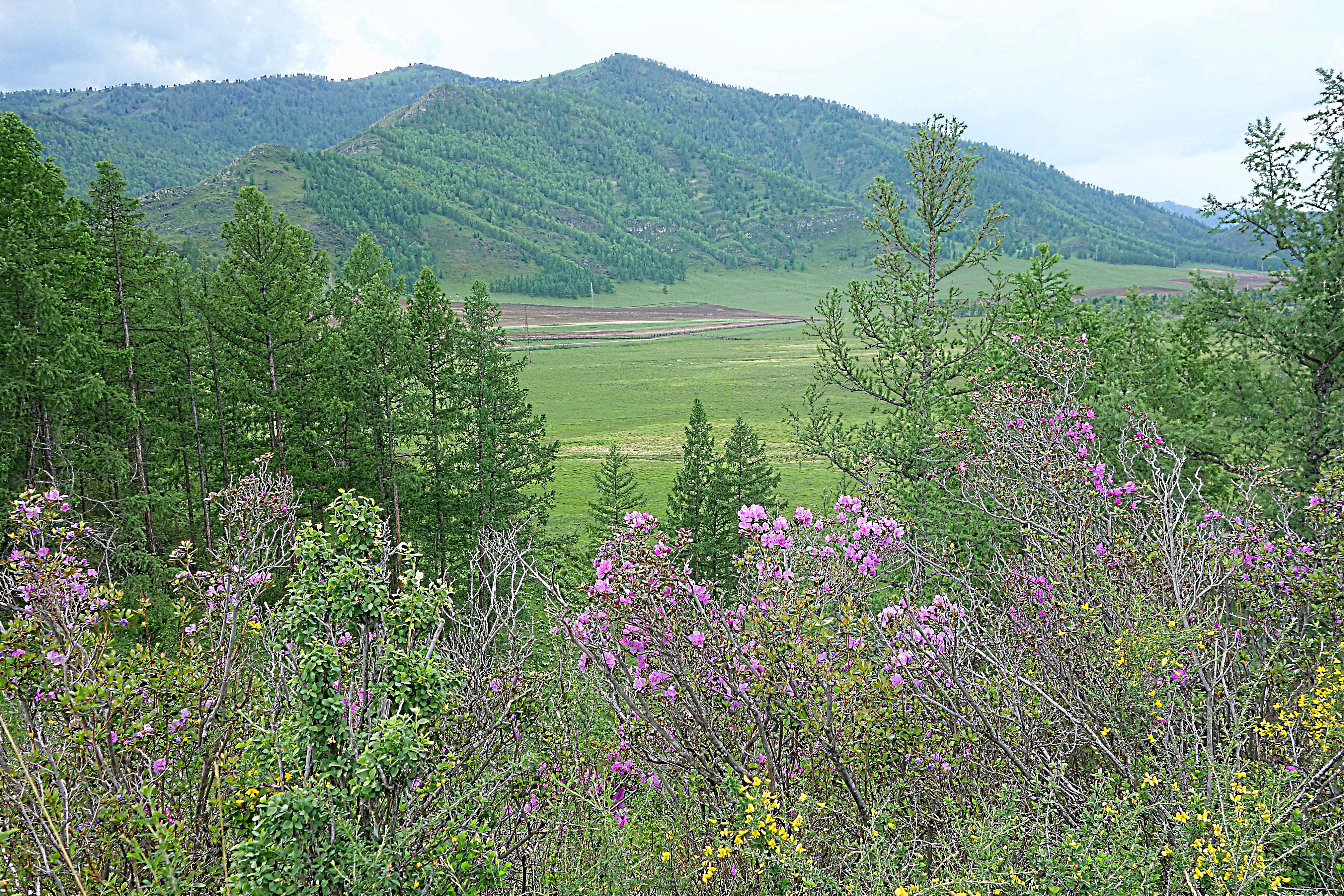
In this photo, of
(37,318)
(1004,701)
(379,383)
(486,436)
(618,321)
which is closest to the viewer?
(1004,701)

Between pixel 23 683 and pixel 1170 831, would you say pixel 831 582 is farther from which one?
pixel 23 683

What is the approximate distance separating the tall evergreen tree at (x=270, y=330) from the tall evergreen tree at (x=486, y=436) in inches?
164

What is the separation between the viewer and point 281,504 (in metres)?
6.14

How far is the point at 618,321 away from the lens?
173375 mm

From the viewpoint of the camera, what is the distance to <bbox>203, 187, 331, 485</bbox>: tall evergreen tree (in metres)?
→ 20.5

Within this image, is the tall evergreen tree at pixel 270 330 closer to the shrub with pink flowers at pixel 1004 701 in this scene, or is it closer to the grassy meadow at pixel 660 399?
the grassy meadow at pixel 660 399

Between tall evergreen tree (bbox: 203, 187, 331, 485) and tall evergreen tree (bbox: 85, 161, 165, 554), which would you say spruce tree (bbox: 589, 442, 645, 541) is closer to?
tall evergreen tree (bbox: 203, 187, 331, 485)

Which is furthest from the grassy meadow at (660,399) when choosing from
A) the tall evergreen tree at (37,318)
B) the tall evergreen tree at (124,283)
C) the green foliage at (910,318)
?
the tall evergreen tree at (124,283)

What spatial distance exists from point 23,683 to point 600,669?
3.44 metres

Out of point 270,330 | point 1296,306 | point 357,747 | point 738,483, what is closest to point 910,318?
point 1296,306

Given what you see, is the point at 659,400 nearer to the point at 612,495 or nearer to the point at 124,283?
the point at 612,495

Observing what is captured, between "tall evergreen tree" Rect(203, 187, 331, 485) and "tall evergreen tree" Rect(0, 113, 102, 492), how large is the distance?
13.4 ft

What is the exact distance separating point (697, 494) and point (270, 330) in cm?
1304

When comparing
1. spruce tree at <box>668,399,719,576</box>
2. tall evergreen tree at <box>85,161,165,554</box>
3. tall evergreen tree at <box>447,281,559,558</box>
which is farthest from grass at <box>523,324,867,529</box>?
tall evergreen tree at <box>85,161,165,554</box>
